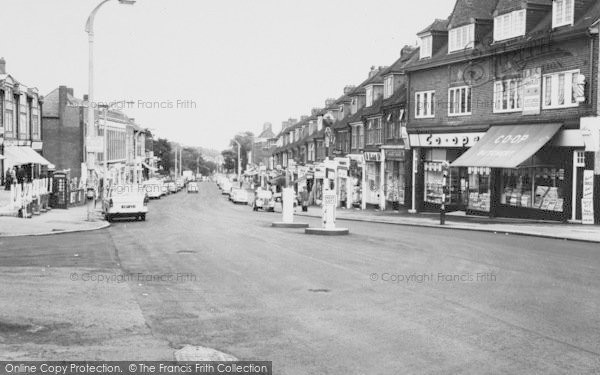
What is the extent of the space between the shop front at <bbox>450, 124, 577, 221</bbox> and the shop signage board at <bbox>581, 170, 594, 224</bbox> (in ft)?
4.41

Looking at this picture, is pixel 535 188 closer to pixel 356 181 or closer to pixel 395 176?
pixel 395 176

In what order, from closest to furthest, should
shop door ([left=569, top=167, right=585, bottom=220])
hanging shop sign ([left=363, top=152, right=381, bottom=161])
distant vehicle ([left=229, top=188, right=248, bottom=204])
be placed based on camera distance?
1. shop door ([left=569, top=167, right=585, bottom=220])
2. hanging shop sign ([left=363, top=152, right=381, bottom=161])
3. distant vehicle ([left=229, top=188, right=248, bottom=204])

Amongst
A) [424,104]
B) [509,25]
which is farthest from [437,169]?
[509,25]

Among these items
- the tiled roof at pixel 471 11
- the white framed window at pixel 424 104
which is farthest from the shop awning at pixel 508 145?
the tiled roof at pixel 471 11

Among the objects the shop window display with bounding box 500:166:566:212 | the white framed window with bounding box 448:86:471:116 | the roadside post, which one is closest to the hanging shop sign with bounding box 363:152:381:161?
the white framed window with bounding box 448:86:471:116

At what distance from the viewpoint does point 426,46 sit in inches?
1641

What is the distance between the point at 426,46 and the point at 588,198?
54.0 feet

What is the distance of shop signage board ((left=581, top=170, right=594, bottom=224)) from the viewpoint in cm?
2816

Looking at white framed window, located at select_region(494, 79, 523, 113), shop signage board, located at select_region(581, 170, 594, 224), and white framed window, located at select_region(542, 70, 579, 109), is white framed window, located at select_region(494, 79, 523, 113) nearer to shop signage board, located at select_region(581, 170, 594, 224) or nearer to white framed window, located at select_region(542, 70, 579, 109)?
white framed window, located at select_region(542, 70, 579, 109)

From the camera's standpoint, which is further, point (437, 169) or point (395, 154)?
point (395, 154)

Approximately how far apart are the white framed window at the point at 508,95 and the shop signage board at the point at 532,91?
0.42 meters

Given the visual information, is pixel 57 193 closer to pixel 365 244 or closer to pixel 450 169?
pixel 450 169

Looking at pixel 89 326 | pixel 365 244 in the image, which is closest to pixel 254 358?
pixel 89 326

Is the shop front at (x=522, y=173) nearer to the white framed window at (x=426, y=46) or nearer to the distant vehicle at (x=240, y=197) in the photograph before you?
the white framed window at (x=426, y=46)
